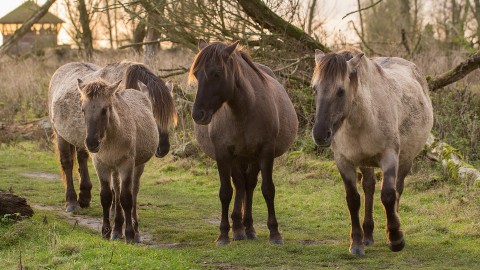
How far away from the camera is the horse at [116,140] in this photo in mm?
7531

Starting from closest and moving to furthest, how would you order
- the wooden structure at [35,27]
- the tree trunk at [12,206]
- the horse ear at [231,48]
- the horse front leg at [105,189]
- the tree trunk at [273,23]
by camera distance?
the horse ear at [231,48]
the tree trunk at [12,206]
the horse front leg at [105,189]
the tree trunk at [273,23]
the wooden structure at [35,27]

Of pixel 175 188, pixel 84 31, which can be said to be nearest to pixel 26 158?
pixel 175 188

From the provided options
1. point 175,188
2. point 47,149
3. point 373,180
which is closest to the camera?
point 373,180

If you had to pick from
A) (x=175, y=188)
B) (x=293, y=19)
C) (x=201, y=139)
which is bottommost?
(x=175, y=188)

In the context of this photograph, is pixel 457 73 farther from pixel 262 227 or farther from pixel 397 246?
pixel 397 246

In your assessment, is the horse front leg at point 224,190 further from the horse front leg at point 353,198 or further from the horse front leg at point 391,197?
the horse front leg at point 391,197

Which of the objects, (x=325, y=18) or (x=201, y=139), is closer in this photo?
(x=201, y=139)

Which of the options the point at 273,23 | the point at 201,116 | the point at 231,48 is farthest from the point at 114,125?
the point at 273,23

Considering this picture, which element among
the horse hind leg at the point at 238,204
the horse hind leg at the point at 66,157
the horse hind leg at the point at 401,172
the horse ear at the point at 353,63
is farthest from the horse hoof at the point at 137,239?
the horse ear at the point at 353,63

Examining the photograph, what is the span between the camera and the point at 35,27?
51000 mm

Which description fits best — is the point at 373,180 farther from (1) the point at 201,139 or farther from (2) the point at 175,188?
(2) the point at 175,188

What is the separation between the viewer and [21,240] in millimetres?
7516

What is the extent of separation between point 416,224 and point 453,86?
7.36m

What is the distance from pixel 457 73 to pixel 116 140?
7.94 metres
